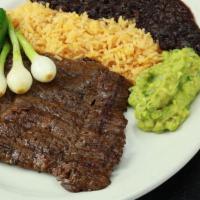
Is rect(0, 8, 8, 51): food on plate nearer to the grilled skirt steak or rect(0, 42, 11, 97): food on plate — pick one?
rect(0, 42, 11, 97): food on plate

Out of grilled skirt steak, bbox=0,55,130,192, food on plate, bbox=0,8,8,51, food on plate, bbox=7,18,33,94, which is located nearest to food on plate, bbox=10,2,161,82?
food on plate, bbox=0,8,8,51

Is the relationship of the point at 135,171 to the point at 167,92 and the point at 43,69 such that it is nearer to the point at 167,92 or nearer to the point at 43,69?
the point at 167,92

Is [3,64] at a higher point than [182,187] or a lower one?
lower

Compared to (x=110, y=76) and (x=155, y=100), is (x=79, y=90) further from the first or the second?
(x=155, y=100)

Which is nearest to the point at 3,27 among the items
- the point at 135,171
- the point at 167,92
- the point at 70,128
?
the point at 70,128

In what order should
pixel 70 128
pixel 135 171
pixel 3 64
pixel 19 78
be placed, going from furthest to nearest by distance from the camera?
pixel 3 64 < pixel 19 78 < pixel 70 128 < pixel 135 171
